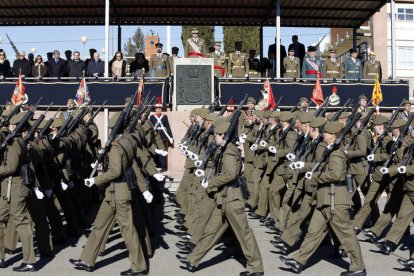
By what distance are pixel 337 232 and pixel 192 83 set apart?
9.98m

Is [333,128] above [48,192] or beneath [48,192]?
above

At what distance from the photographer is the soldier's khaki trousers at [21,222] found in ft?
26.0

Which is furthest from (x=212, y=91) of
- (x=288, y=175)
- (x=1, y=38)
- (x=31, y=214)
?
(x=1, y=38)

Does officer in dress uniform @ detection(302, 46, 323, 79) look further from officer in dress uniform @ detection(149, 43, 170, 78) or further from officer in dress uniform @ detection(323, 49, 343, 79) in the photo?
officer in dress uniform @ detection(149, 43, 170, 78)

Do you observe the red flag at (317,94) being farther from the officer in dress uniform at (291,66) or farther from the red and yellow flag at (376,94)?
the officer in dress uniform at (291,66)

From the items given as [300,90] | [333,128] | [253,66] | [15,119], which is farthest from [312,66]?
[15,119]

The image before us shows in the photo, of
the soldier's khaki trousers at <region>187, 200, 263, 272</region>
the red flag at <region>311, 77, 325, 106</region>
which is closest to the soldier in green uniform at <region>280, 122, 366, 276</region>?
the soldier's khaki trousers at <region>187, 200, 263, 272</region>

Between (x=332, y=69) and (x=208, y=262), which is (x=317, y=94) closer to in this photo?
(x=332, y=69)

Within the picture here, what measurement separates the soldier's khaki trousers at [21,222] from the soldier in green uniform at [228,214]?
6.37 ft

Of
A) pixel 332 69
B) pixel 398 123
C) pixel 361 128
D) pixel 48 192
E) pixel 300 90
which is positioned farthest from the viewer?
pixel 332 69

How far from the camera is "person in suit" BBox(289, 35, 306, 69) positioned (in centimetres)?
1962

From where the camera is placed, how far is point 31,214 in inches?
329

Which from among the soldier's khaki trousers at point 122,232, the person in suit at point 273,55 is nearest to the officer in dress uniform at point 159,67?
the person in suit at point 273,55

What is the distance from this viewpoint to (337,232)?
7684 millimetres
